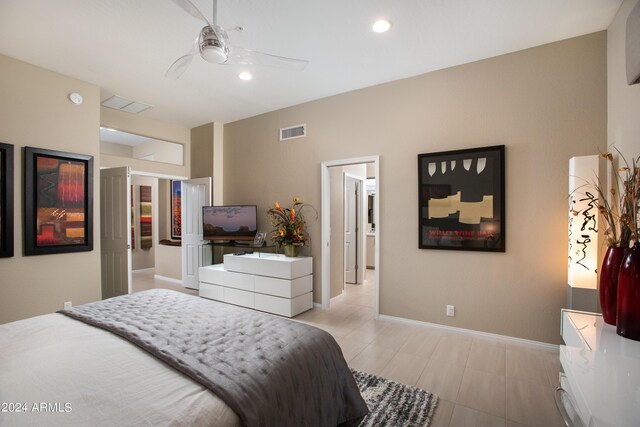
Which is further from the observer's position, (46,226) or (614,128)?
(46,226)

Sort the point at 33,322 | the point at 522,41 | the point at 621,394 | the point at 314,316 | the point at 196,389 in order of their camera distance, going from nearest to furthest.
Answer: the point at 621,394
the point at 196,389
the point at 33,322
the point at 522,41
the point at 314,316

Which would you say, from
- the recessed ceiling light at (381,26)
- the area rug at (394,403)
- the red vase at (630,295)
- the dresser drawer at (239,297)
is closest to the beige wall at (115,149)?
the dresser drawer at (239,297)

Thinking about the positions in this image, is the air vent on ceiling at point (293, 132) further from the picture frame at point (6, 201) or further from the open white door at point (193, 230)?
the picture frame at point (6, 201)

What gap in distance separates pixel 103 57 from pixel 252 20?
1751 mm

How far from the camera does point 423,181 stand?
3.33m

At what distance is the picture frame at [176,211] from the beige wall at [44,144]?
2.27 m

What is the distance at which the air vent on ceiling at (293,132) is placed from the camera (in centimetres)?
424

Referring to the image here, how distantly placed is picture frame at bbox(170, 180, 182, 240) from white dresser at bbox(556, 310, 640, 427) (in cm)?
614

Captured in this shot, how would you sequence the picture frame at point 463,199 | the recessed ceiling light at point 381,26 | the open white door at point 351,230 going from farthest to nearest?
1. the open white door at point 351,230
2. the picture frame at point 463,199
3. the recessed ceiling light at point 381,26

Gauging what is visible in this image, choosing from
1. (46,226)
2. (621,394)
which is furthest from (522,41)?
(46,226)

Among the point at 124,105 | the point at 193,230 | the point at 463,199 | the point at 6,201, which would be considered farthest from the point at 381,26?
the point at 193,230

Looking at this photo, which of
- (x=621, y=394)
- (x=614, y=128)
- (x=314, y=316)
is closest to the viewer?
(x=621, y=394)

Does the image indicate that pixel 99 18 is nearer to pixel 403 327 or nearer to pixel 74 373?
pixel 74 373

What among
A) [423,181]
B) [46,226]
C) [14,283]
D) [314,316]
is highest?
[423,181]
